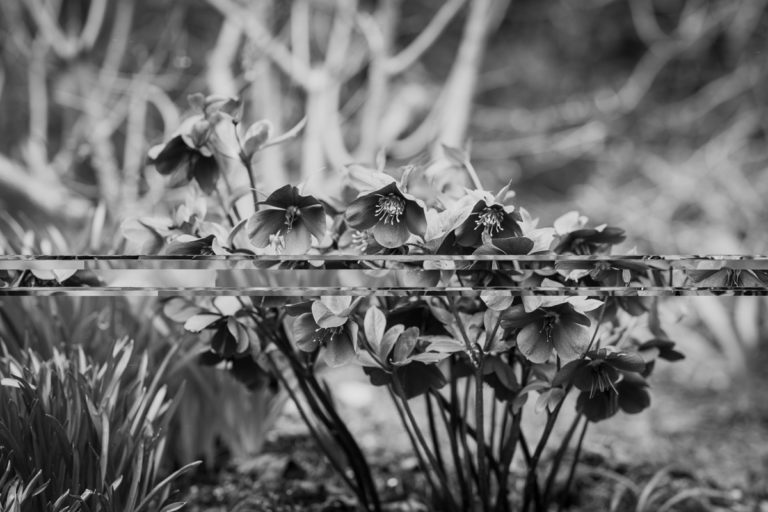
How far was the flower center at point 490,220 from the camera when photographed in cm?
75

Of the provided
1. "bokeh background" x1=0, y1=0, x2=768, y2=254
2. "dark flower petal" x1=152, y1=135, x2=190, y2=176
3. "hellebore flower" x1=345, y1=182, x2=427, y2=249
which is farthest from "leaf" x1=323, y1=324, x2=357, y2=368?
"bokeh background" x1=0, y1=0, x2=768, y2=254

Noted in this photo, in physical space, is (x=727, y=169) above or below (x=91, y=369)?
above

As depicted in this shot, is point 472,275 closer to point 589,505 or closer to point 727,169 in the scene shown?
point 589,505

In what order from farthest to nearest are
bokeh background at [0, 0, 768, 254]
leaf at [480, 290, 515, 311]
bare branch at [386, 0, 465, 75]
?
bokeh background at [0, 0, 768, 254], bare branch at [386, 0, 465, 75], leaf at [480, 290, 515, 311]

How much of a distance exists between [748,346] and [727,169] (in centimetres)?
147

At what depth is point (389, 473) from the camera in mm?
1246

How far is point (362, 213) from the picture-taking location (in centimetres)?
76

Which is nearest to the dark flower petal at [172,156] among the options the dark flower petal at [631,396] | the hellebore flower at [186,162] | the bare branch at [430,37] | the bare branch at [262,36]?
the hellebore flower at [186,162]

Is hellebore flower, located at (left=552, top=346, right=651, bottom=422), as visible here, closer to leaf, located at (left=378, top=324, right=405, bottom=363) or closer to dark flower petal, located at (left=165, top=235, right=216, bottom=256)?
leaf, located at (left=378, top=324, right=405, bottom=363)

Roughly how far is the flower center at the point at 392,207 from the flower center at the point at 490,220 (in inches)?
3.3

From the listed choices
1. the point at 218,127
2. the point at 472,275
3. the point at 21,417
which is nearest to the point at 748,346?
the point at 472,275

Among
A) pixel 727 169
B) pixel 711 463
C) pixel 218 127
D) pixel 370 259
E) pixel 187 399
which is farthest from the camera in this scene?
pixel 727 169

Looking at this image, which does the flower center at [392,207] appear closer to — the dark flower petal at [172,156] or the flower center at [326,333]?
the flower center at [326,333]

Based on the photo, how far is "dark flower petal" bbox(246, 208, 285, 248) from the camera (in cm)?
77
